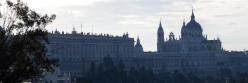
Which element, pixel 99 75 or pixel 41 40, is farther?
pixel 99 75

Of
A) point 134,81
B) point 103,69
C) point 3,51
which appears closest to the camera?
point 3,51

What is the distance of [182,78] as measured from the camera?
15512cm

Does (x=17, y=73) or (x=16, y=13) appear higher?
(x=16, y=13)

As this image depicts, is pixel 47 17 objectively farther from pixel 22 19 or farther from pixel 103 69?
pixel 103 69

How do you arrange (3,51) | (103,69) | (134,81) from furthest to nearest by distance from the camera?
(103,69)
(134,81)
(3,51)

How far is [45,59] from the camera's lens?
3731 cm

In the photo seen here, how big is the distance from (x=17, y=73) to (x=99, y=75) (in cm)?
10400

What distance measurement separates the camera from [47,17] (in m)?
37.7

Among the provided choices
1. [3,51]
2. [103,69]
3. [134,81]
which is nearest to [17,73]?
[3,51]

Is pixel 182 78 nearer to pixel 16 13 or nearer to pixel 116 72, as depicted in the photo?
pixel 116 72

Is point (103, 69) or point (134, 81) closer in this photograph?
point (134, 81)

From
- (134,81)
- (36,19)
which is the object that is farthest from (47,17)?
(134,81)

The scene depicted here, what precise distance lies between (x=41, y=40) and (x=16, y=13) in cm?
142

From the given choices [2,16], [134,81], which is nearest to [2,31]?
[2,16]
